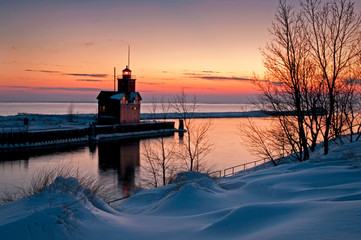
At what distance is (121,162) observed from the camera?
29.3 m

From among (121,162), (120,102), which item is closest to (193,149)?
(121,162)

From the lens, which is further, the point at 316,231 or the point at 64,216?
the point at 64,216

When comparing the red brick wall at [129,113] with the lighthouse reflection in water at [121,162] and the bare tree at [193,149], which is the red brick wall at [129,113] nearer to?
the lighthouse reflection in water at [121,162]

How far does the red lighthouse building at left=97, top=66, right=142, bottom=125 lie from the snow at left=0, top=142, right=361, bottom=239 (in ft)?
155

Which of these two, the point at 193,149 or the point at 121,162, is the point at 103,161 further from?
the point at 193,149

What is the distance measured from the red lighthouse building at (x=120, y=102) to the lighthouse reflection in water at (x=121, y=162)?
11386 mm

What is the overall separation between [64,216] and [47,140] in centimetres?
3790

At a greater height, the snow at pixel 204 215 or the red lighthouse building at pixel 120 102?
the red lighthouse building at pixel 120 102

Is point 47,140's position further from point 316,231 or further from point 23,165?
point 316,231

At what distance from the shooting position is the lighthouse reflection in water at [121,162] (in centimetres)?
2045

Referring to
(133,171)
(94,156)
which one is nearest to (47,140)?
(94,156)

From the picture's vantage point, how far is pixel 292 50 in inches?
516

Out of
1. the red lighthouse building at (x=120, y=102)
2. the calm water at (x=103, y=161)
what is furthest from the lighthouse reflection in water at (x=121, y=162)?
the red lighthouse building at (x=120, y=102)

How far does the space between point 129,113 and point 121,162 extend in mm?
28018
